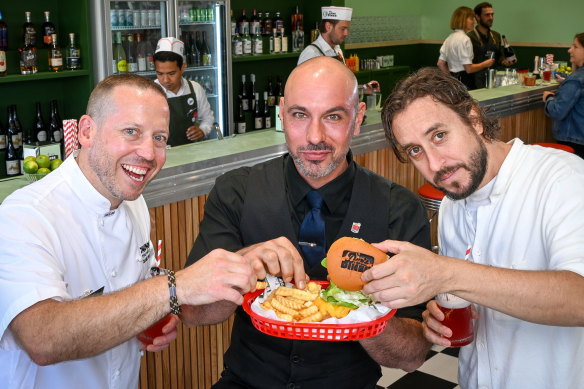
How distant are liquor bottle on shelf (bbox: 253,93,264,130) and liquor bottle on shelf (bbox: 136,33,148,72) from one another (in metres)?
1.62

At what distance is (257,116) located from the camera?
7453mm

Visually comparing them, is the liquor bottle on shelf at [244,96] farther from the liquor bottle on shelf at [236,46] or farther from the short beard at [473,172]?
the short beard at [473,172]

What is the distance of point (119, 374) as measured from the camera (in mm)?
2086

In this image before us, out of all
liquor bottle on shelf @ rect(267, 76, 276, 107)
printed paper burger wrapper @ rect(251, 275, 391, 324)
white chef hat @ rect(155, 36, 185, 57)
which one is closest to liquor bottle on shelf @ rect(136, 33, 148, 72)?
white chef hat @ rect(155, 36, 185, 57)

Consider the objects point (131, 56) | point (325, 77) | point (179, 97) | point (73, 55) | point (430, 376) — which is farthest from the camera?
point (131, 56)

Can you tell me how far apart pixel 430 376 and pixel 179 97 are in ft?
10.2

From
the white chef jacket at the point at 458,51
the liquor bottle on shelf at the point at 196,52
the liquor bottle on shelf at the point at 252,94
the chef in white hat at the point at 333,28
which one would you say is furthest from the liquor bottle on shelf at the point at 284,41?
the white chef jacket at the point at 458,51

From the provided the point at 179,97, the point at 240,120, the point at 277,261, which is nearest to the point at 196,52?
the point at 179,97

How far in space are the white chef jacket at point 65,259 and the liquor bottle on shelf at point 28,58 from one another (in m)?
3.51

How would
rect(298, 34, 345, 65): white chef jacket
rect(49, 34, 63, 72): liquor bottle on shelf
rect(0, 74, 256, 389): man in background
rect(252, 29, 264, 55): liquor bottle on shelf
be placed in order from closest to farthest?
rect(0, 74, 256, 389): man in background → rect(49, 34, 63, 72): liquor bottle on shelf → rect(298, 34, 345, 65): white chef jacket → rect(252, 29, 264, 55): liquor bottle on shelf

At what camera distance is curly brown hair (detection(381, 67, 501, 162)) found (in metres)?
2.00

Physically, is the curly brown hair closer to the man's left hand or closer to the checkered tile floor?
the checkered tile floor

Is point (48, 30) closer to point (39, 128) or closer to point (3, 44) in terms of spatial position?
point (3, 44)

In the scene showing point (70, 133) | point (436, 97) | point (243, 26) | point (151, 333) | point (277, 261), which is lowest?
point (151, 333)
